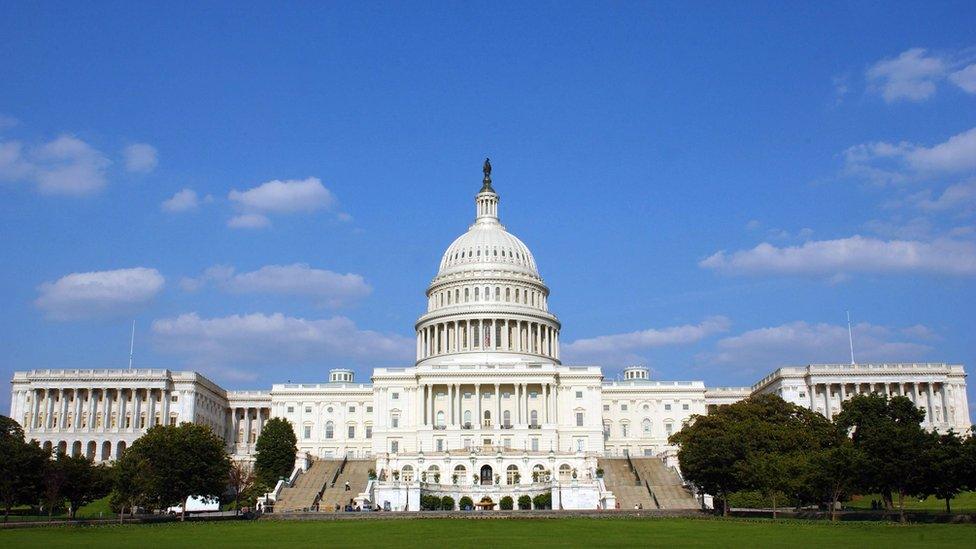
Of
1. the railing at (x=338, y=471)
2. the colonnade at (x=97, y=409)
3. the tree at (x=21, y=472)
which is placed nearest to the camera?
the tree at (x=21, y=472)

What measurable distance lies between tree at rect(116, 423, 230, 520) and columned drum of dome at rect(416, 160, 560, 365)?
60075 mm

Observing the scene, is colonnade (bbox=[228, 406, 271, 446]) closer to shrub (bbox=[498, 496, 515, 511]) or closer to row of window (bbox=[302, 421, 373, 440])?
row of window (bbox=[302, 421, 373, 440])

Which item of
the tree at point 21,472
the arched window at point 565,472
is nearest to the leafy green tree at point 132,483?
the tree at point 21,472

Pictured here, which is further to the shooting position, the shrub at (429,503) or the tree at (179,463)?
the shrub at (429,503)

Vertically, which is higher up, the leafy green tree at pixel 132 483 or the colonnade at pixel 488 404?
the colonnade at pixel 488 404

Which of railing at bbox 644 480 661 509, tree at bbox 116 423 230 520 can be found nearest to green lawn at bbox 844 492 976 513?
railing at bbox 644 480 661 509

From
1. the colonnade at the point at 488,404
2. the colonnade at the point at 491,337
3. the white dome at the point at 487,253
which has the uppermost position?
the white dome at the point at 487,253

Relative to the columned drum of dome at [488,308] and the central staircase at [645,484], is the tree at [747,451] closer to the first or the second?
the central staircase at [645,484]

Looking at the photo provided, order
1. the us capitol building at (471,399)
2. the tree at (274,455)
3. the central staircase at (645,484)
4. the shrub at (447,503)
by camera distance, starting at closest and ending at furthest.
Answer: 1. the shrub at (447,503)
2. the central staircase at (645,484)
3. the tree at (274,455)
4. the us capitol building at (471,399)

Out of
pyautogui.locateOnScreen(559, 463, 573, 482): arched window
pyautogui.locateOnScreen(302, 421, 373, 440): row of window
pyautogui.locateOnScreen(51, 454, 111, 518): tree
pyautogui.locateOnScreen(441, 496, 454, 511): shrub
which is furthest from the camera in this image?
pyautogui.locateOnScreen(302, 421, 373, 440): row of window

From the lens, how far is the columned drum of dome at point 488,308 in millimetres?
139250

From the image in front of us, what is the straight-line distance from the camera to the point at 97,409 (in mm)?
131625

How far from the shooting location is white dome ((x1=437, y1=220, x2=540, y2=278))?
146m

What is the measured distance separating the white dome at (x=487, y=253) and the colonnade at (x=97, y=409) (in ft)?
145
